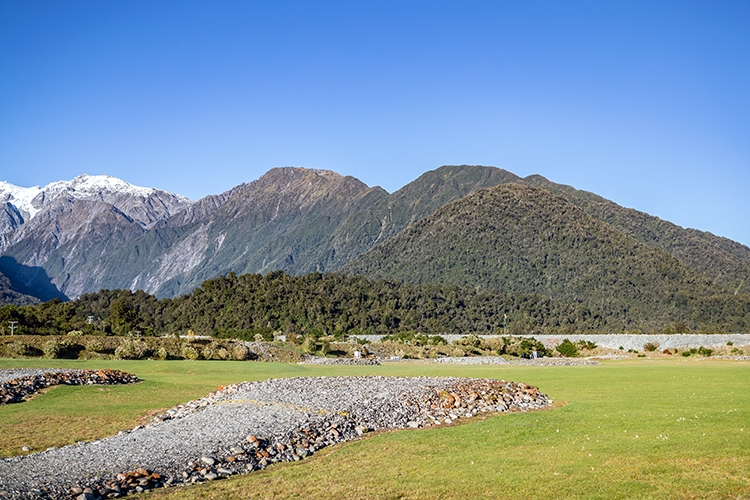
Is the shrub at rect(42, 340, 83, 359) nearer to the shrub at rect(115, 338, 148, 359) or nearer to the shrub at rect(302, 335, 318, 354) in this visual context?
the shrub at rect(115, 338, 148, 359)

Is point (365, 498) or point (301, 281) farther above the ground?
point (301, 281)

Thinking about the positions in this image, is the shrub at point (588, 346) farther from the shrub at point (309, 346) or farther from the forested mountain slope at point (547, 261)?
the forested mountain slope at point (547, 261)

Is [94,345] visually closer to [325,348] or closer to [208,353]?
[208,353]

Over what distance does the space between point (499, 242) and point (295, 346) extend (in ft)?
300

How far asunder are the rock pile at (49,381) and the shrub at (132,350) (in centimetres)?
1663

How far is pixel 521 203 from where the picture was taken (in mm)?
154000

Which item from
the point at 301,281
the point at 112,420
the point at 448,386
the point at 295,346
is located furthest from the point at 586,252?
the point at 112,420

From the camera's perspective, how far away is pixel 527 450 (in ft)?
47.2

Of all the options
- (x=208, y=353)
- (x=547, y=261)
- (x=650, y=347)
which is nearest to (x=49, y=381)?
(x=208, y=353)

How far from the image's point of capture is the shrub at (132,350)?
45312mm

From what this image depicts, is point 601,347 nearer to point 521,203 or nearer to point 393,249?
point 521,203

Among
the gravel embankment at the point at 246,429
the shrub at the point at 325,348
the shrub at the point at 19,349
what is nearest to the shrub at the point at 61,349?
the shrub at the point at 19,349

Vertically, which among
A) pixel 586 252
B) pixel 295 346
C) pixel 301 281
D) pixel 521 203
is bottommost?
pixel 295 346

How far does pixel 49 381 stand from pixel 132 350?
20.3 meters
